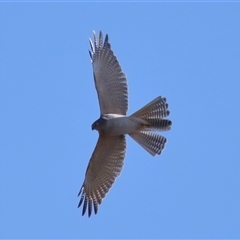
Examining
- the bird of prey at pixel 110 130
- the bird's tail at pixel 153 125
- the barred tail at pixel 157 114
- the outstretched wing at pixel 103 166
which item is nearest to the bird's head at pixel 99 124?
the bird of prey at pixel 110 130

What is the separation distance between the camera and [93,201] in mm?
12477

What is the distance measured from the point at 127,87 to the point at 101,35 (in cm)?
139

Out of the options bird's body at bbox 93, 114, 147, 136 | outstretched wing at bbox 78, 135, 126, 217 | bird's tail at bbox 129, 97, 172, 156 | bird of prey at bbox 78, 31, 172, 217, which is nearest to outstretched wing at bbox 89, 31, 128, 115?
bird of prey at bbox 78, 31, 172, 217

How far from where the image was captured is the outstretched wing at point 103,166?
492 inches

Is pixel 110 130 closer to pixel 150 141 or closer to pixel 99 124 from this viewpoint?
pixel 99 124

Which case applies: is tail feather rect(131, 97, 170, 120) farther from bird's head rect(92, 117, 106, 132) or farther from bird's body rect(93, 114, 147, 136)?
bird's head rect(92, 117, 106, 132)

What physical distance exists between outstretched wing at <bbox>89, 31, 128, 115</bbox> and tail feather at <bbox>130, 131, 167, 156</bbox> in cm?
54

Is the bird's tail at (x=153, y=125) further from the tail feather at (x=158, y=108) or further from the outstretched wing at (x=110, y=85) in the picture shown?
the outstretched wing at (x=110, y=85)

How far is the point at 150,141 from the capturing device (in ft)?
40.4

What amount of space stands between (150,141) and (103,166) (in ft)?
3.55

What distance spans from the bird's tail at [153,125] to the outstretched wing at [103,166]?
40 cm

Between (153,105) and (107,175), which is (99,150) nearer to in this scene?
(107,175)

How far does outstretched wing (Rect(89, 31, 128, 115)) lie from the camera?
1245 cm

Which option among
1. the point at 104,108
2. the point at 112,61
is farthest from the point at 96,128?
the point at 112,61
